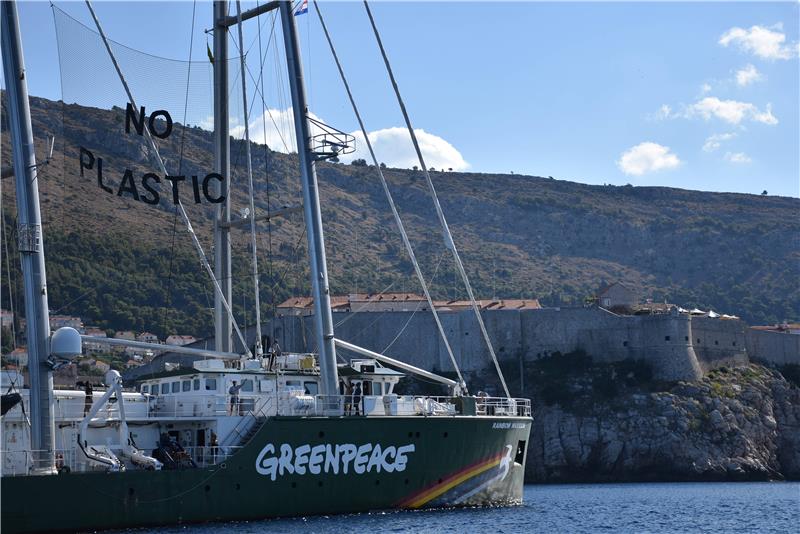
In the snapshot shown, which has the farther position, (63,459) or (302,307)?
(302,307)

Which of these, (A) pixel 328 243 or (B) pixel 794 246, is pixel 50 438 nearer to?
(A) pixel 328 243

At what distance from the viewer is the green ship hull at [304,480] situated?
24.7m

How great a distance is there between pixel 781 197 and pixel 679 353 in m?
111

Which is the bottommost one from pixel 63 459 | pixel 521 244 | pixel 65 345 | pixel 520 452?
pixel 520 452

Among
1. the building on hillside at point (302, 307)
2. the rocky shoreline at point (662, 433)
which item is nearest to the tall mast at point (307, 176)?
the rocky shoreline at point (662, 433)

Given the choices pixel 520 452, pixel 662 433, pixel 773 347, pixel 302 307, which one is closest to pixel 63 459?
pixel 520 452

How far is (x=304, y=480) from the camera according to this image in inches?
1089

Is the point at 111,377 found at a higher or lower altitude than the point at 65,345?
lower

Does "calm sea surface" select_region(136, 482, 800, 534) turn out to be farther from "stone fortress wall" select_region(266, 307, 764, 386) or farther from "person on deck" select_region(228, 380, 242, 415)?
"stone fortress wall" select_region(266, 307, 764, 386)

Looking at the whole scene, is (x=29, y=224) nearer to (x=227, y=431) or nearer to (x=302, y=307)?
(x=227, y=431)

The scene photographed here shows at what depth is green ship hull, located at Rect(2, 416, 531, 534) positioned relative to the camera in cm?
2467

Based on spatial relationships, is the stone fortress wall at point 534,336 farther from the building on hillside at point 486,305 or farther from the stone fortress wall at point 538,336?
the building on hillside at point 486,305

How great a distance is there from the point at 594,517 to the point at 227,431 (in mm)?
11002

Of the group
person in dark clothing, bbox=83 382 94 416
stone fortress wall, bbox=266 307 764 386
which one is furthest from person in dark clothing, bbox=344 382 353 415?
stone fortress wall, bbox=266 307 764 386
